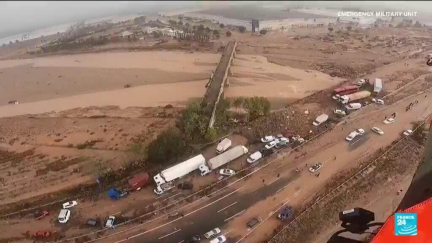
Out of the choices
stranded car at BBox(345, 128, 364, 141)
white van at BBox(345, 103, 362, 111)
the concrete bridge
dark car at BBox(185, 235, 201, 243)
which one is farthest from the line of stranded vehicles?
white van at BBox(345, 103, 362, 111)

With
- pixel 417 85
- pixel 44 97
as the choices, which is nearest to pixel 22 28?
pixel 44 97

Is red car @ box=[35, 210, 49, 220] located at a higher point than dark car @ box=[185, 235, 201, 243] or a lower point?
higher

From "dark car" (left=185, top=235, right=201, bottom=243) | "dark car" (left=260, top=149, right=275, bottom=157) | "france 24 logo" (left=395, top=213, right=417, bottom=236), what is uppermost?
"france 24 logo" (left=395, top=213, right=417, bottom=236)

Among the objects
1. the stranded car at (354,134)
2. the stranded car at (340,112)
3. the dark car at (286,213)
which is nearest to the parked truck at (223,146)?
the dark car at (286,213)

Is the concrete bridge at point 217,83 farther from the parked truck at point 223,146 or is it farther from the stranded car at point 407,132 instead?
the stranded car at point 407,132

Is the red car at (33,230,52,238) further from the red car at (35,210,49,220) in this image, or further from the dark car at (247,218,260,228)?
the dark car at (247,218,260,228)

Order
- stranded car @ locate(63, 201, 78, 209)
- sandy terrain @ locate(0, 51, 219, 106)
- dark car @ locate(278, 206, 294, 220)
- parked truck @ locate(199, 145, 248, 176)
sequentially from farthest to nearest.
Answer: sandy terrain @ locate(0, 51, 219, 106)
parked truck @ locate(199, 145, 248, 176)
stranded car @ locate(63, 201, 78, 209)
dark car @ locate(278, 206, 294, 220)

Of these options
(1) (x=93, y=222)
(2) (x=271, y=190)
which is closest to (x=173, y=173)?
(1) (x=93, y=222)
